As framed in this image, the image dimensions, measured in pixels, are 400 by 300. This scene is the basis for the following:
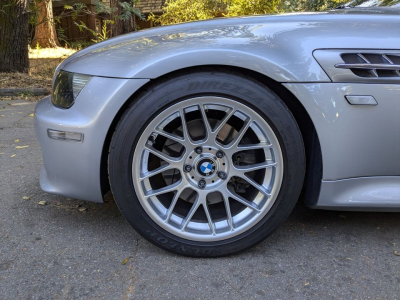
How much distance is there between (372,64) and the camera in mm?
1852

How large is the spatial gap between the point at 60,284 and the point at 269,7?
11.7 metres

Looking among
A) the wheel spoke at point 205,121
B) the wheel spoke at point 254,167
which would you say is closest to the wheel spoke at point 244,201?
the wheel spoke at point 254,167

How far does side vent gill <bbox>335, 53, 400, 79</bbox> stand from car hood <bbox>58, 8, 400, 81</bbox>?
0.05 meters

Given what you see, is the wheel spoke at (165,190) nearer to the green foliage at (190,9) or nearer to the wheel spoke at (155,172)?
the wheel spoke at (155,172)

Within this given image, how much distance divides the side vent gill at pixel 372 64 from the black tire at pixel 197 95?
0.36 metres

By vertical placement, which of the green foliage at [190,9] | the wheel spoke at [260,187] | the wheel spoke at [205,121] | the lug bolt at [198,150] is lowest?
the green foliage at [190,9]

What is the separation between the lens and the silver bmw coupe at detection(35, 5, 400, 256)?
187 cm

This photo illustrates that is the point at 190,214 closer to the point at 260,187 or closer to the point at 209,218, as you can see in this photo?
the point at 209,218

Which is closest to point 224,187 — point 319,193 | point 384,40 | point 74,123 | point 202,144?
point 202,144

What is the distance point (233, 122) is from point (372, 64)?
0.72 metres

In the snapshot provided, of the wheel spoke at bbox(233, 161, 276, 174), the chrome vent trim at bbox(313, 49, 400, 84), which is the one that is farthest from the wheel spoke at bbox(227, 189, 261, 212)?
the chrome vent trim at bbox(313, 49, 400, 84)

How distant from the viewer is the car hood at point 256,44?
1881 mm

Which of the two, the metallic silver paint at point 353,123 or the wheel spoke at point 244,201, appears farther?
the wheel spoke at point 244,201

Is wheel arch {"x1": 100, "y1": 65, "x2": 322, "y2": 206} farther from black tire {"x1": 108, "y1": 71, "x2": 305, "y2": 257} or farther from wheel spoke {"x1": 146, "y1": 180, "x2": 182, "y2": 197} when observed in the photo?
wheel spoke {"x1": 146, "y1": 180, "x2": 182, "y2": 197}
